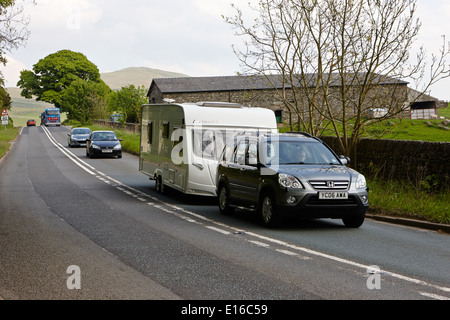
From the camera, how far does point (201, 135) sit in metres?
16.0

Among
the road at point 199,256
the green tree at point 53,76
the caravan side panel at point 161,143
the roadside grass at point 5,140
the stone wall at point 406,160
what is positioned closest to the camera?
the road at point 199,256

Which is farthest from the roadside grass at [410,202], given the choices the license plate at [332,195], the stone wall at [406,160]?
the license plate at [332,195]

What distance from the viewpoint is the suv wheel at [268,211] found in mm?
11602

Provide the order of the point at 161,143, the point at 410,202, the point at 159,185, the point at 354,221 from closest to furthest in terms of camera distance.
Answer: the point at 354,221
the point at 410,202
the point at 161,143
the point at 159,185

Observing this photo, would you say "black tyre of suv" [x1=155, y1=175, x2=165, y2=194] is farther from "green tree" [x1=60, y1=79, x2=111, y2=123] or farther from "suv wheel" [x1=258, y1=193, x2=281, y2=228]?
"green tree" [x1=60, y1=79, x2=111, y2=123]

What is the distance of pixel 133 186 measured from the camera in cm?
2128

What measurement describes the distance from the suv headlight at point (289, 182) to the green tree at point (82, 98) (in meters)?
83.6

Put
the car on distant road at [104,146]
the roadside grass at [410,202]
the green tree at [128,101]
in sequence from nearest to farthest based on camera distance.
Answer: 1. the roadside grass at [410,202]
2. the car on distant road at [104,146]
3. the green tree at [128,101]

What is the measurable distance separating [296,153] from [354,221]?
180 centimetres

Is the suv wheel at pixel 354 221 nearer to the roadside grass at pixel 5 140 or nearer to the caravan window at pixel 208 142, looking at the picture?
the caravan window at pixel 208 142

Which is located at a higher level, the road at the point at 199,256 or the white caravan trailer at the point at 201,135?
the white caravan trailer at the point at 201,135

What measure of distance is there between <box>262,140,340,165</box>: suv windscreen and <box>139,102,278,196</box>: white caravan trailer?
9.92ft

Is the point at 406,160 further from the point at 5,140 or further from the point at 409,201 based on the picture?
A: the point at 5,140

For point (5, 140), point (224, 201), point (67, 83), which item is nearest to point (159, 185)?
point (224, 201)
